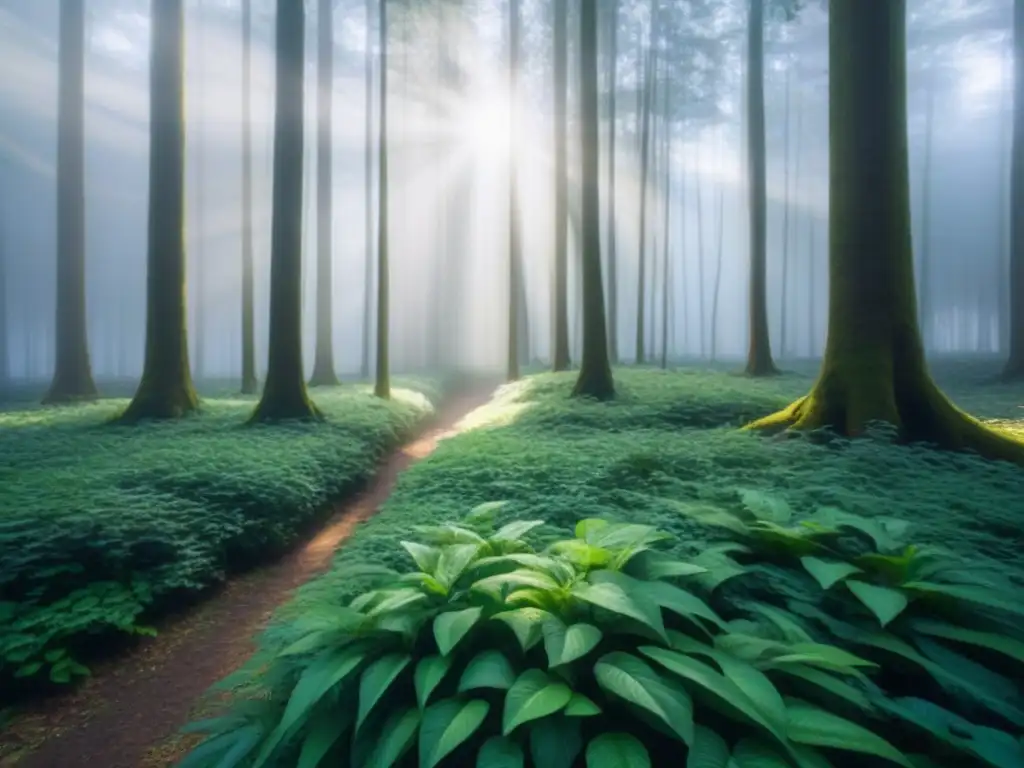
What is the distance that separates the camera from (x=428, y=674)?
7.69ft

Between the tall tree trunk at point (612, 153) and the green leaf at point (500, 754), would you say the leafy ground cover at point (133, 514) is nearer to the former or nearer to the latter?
the green leaf at point (500, 754)

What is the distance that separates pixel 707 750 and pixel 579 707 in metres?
0.44

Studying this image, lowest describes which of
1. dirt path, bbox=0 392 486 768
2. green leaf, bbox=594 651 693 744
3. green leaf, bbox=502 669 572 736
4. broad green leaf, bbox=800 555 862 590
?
dirt path, bbox=0 392 486 768

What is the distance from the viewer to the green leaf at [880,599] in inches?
103

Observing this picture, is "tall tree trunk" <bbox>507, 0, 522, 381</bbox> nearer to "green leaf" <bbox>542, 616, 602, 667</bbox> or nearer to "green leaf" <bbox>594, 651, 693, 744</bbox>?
"green leaf" <bbox>542, 616, 602, 667</bbox>

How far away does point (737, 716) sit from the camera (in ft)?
7.02

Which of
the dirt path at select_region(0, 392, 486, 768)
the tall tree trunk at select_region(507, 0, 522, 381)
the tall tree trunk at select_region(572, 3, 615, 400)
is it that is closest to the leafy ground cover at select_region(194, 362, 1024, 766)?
the dirt path at select_region(0, 392, 486, 768)

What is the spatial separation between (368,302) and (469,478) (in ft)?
74.2

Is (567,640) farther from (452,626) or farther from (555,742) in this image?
(452,626)

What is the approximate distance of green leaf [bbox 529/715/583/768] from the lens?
2.04 meters

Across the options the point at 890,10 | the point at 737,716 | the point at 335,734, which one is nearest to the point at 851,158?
the point at 890,10

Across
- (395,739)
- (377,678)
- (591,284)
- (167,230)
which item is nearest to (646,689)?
(395,739)

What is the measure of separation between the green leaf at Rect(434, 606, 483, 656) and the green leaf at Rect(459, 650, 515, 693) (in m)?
0.11

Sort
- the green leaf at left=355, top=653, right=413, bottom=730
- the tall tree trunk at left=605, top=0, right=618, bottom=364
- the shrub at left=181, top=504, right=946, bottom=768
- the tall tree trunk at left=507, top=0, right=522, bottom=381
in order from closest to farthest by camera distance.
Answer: the shrub at left=181, top=504, right=946, bottom=768 → the green leaf at left=355, top=653, right=413, bottom=730 → the tall tree trunk at left=507, top=0, right=522, bottom=381 → the tall tree trunk at left=605, top=0, right=618, bottom=364
